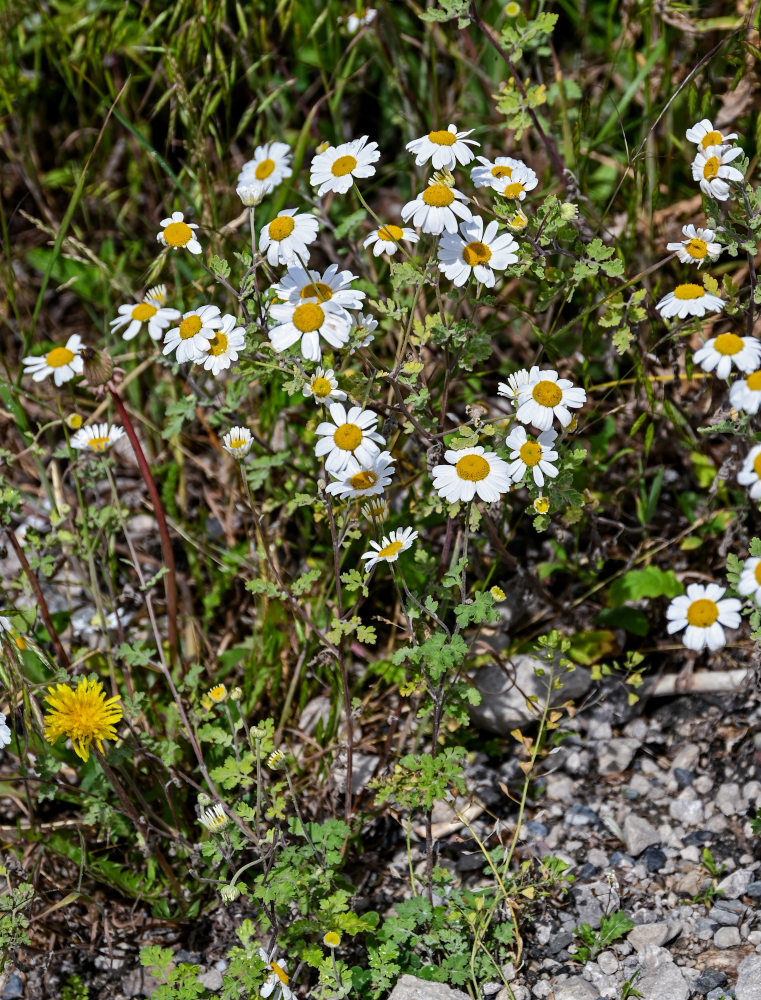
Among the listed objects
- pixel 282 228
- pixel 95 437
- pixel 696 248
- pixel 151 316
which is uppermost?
pixel 282 228

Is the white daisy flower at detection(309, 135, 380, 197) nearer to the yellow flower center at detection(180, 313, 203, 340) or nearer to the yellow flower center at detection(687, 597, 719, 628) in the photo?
the yellow flower center at detection(180, 313, 203, 340)

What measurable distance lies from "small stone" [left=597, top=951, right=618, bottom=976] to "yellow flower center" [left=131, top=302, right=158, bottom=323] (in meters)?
1.60

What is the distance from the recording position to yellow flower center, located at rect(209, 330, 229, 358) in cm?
186

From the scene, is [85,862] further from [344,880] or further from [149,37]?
[149,37]

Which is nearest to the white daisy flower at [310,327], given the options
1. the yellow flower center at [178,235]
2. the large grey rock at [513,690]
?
the yellow flower center at [178,235]

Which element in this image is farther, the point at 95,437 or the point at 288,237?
the point at 95,437

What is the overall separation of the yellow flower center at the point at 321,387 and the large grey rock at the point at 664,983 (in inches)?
47.6

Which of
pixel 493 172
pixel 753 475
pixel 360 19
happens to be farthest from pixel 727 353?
pixel 360 19

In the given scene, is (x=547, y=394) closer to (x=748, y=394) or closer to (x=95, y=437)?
(x=748, y=394)

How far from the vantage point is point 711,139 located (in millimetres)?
1914

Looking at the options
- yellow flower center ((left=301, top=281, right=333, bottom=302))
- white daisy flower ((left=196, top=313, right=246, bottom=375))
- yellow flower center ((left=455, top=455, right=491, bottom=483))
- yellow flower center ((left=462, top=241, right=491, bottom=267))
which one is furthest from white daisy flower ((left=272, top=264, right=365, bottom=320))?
yellow flower center ((left=455, top=455, right=491, bottom=483))

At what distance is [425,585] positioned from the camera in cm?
213

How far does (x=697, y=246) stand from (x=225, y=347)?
3.01 feet

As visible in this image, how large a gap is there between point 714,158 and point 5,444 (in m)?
2.06
